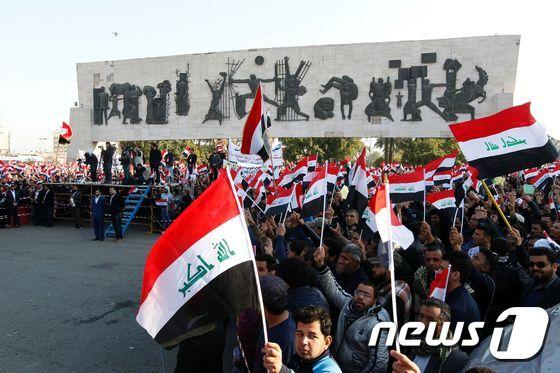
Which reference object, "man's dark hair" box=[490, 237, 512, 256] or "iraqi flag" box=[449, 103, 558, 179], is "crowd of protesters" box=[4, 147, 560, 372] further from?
"iraqi flag" box=[449, 103, 558, 179]

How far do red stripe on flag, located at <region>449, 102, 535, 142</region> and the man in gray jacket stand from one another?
9.12 feet

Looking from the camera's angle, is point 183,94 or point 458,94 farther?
point 183,94

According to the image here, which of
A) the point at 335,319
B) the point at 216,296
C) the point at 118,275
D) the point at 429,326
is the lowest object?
the point at 118,275

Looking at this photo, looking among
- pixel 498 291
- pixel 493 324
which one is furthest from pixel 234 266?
pixel 498 291

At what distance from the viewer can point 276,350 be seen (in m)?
2.26

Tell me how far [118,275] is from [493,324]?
25.1 ft

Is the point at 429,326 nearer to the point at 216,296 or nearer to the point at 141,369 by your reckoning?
the point at 216,296

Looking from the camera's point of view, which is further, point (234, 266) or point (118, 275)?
point (118, 275)

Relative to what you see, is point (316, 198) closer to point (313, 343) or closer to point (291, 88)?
point (313, 343)

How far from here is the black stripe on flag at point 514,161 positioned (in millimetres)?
4797

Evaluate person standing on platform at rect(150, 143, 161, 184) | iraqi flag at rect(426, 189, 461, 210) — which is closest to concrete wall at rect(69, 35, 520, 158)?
person standing on platform at rect(150, 143, 161, 184)

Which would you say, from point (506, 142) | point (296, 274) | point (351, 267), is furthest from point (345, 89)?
point (296, 274)

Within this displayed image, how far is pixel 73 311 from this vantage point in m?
6.87

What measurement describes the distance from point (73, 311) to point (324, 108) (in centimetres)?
2103
